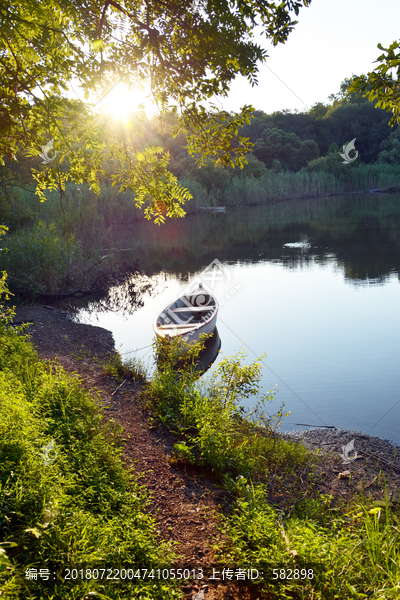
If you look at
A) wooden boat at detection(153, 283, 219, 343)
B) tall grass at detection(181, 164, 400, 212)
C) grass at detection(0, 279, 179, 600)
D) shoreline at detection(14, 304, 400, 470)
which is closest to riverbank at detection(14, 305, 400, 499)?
shoreline at detection(14, 304, 400, 470)

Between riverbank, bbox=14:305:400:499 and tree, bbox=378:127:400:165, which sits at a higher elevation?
tree, bbox=378:127:400:165

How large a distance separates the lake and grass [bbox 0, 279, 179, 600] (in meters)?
3.95

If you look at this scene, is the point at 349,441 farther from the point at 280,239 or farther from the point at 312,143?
the point at 312,143

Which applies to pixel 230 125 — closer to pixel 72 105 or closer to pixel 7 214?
pixel 72 105

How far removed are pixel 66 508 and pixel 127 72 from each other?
4.46m

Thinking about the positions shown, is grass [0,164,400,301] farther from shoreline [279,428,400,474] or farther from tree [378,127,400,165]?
tree [378,127,400,165]

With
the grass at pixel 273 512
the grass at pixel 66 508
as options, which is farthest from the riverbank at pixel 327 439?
the grass at pixel 66 508

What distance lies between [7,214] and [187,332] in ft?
36.2

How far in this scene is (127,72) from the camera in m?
4.45

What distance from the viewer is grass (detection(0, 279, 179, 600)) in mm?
2469

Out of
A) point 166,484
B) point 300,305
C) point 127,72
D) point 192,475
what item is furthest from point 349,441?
point 300,305

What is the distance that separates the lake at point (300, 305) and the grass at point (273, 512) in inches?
68.1

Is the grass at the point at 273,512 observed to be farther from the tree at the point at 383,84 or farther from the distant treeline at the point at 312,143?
the distant treeline at the point at 312,143

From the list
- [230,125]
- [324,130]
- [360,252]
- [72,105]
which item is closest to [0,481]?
[72,105]
